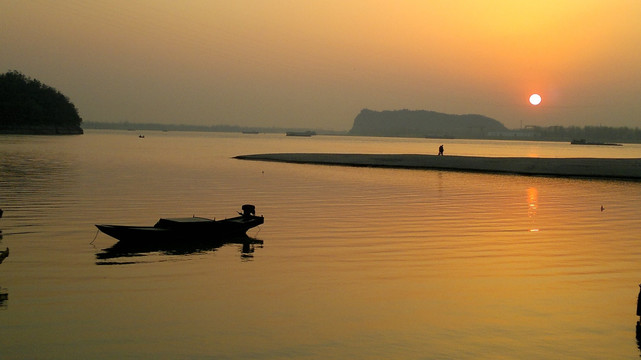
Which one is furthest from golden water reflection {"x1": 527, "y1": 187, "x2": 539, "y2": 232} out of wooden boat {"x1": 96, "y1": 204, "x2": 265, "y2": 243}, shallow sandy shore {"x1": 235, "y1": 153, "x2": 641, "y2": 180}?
shallow sandy shore {"x1": 235, "y1": 153, "x2": 641, "y2": 180}

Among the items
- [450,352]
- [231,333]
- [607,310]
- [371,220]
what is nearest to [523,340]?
[450,352]

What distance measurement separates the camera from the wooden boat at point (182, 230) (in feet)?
74.4

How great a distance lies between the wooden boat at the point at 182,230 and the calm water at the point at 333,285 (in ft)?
2.56

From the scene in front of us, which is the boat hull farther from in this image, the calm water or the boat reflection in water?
the calm water

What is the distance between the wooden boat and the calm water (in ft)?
2.56

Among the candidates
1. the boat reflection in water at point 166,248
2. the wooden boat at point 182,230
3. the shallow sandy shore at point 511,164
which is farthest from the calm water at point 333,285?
the shallow sandy shore at point 511,164

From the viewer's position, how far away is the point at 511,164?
2928 inches

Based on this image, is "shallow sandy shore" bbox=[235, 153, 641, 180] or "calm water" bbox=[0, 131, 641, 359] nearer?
"calm water" bbox=[0, 131, 641, 359]

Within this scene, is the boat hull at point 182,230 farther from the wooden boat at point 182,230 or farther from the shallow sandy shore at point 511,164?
the shallow sandy shore at point 511,164

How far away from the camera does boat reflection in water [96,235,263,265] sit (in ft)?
68.8

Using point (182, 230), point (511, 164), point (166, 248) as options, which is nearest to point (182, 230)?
point (182, 230)

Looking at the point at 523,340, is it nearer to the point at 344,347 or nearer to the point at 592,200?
the point at 344,347

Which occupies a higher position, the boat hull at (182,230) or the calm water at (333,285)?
the boat hull at (182,230)

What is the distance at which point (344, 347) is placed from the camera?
12273mm
